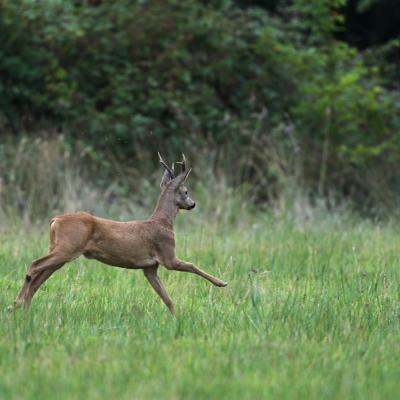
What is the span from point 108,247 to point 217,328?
1.22 metres

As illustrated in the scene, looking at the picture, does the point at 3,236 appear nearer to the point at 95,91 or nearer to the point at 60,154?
the point at 60,154

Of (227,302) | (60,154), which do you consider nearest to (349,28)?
(60,154)

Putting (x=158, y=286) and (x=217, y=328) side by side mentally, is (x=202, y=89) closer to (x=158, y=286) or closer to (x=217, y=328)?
(x=158, y=286)

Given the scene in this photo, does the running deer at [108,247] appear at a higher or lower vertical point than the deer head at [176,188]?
lower

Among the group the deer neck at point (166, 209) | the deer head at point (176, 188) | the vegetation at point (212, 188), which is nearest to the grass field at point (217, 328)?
the vegetation at point (212, 188)

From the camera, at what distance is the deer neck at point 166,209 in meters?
7.77

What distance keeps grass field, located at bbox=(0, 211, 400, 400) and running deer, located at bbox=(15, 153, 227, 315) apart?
21cm

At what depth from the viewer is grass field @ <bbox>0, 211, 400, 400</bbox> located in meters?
5.05

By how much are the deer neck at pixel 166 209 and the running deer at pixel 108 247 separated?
27 millimetres

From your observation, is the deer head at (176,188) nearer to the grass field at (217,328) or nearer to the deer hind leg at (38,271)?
the grass field at (217,328)

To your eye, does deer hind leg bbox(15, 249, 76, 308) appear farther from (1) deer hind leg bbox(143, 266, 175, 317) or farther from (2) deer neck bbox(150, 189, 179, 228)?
(2) deer neck bbox(150, 189, 179, 228)

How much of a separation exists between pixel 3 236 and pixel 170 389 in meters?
6.36

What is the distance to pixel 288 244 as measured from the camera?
10219 millimetres

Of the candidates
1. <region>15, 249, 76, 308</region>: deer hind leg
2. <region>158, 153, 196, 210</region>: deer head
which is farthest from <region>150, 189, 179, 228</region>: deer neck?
<region>15, 249, 76, 308</region>: deer hind leg
